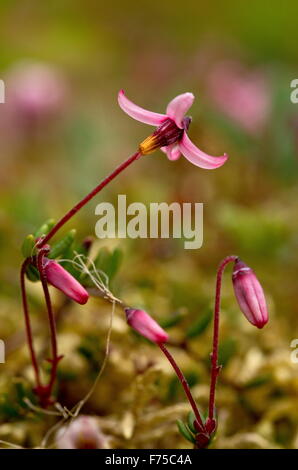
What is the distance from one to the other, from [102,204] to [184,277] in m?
0.27

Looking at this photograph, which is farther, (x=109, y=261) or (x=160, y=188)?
(x=160, y=188)

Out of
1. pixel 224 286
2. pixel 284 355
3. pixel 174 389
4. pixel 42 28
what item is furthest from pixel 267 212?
pixel 42 28

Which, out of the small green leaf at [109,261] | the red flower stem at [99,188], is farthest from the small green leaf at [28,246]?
the small green leaf at [109,261]

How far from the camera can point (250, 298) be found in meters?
0.58

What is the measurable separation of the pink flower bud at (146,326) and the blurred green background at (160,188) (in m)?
0.17

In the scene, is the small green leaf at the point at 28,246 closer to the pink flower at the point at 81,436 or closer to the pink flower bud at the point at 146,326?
the pink flower bud at the point at 146,326

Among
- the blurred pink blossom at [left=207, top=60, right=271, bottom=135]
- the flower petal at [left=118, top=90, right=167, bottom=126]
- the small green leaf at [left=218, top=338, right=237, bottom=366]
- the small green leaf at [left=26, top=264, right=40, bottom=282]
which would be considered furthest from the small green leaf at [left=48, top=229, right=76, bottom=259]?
the blurred pink blossom at [left=207, top=60, right=271, bottom=135]

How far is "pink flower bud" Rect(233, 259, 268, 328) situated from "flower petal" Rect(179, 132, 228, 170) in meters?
0.10

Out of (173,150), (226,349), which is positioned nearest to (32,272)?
(173,150)

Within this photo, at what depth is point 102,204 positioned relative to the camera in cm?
124

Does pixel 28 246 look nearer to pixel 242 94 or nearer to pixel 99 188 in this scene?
pixel 99 188
